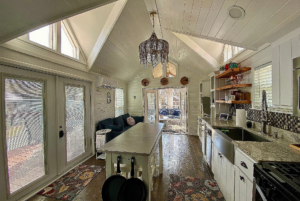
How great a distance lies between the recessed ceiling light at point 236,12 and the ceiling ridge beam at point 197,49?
1.71 metres

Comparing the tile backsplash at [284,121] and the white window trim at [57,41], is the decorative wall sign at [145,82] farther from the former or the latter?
the tile backsplash at [284,121]

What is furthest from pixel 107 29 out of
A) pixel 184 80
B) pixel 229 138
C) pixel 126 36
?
pixel 184 80

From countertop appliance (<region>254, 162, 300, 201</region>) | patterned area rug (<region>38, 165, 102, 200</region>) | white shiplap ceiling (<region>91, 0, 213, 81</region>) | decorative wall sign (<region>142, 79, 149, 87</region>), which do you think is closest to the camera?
countertop appliance (<region>254, 162, 300, 201</region>)

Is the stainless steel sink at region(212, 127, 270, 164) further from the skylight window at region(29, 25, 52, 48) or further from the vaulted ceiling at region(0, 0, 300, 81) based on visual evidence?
the skylight window at region(29, 25, 52, 48)

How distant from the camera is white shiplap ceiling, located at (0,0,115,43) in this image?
123 cm

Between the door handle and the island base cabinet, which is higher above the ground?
the door handle

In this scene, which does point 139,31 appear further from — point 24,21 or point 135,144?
point 135,144

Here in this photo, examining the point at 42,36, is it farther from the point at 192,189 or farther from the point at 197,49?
the point at 192,189

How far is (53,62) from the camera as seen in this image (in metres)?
2.29

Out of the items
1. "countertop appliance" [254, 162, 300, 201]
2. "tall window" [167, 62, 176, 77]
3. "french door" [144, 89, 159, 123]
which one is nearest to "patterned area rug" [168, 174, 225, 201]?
"countertop appliance" [254, 162, 300, 201]

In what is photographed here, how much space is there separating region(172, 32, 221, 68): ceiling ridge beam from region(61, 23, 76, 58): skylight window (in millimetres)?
2520

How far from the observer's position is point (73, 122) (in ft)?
9.46

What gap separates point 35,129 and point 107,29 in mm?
2276

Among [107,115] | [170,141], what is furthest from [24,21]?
[170,141]
